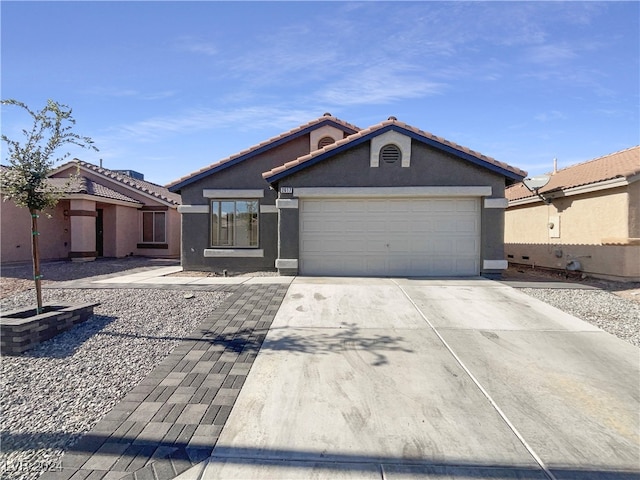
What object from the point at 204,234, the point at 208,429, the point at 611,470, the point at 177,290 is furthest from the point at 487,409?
the point at 204,234

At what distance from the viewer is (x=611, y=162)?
12.3 metres

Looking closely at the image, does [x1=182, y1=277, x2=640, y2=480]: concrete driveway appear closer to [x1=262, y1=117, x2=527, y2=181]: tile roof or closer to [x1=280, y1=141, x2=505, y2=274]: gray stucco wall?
[x1=280, y1=141, x2=505, y2=274]: gray stucco wall

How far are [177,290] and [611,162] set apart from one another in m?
16.1

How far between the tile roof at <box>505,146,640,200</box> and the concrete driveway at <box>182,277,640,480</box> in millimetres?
7159

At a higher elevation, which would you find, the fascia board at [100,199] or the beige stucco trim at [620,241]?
the fascia board at [100,199]

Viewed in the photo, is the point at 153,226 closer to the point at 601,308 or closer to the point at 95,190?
the point at 95,190

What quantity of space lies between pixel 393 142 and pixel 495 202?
3.65 meters

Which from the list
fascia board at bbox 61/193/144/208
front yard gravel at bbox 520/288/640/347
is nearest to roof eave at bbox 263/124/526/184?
front yard gravel at bbox 520/288/640/347

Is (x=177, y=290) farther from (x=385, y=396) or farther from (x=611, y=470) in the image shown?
(x=611, y=470)

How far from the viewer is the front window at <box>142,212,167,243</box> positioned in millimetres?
18016

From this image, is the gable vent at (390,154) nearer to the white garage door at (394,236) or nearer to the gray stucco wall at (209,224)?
the white garage door at (394,236)

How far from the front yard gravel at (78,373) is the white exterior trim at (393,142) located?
21.1 ft

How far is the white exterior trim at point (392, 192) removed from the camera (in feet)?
32.1

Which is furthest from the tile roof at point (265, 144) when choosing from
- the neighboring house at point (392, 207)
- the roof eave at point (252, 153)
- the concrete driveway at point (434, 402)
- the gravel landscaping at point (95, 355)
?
the concrete driveway at point (434, 402)
